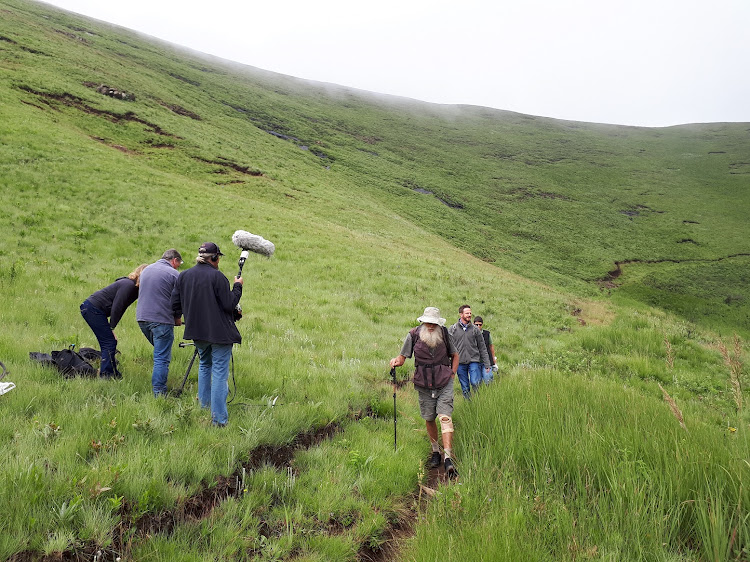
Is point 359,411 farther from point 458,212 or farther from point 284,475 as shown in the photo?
point 458,212

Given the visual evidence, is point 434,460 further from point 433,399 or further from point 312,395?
point 312,395

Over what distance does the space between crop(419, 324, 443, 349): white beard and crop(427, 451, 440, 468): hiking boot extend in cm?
157

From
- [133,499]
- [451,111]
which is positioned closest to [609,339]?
[133,499]

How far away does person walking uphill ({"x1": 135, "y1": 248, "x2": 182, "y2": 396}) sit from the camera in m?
6.05

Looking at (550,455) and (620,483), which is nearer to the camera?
(620,483)

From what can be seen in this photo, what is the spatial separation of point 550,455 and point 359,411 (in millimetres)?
3331

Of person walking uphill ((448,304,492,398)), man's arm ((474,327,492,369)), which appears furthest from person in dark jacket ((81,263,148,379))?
man's arm ((474,327,492,369))

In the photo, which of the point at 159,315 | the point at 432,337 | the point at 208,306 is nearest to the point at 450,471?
the point at 432,337

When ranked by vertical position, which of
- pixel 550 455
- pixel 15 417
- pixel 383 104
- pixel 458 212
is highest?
pixel 383 104

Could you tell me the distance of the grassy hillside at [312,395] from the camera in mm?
3137

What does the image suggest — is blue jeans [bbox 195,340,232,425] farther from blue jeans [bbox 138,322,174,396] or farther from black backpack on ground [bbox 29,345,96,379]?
black backpack on ground [bbox 29,345,96,379]

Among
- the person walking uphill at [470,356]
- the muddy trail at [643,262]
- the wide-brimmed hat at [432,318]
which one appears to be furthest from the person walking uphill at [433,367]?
the muddy trail at [643,262]

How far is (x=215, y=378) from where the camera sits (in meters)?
5.27

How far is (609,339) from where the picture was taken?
13594 mm
